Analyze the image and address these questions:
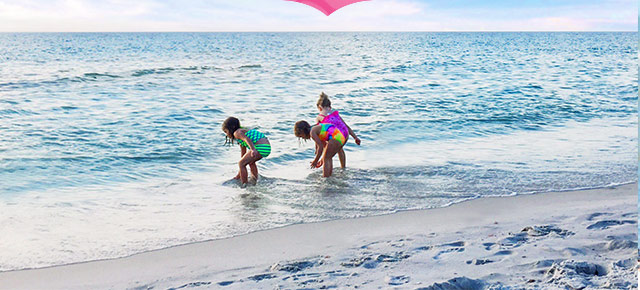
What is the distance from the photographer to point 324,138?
700cm

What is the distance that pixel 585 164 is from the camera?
723 cm

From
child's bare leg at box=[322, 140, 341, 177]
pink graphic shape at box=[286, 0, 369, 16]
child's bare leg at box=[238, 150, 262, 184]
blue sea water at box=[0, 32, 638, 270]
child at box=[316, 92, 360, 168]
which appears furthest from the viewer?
child at box=[316, 92, 360, 168]

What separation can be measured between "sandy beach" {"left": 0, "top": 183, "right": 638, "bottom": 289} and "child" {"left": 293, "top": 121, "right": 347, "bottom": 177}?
1.82 m

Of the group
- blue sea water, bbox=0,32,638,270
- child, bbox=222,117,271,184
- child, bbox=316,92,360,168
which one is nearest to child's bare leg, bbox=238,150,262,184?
child, bbox=222,117,271,184

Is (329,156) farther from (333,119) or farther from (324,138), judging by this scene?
(333,119)

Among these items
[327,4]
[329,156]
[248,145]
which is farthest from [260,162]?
[327,4]

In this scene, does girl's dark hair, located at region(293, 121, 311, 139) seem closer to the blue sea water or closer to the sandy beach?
the blue sea water

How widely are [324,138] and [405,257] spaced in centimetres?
327

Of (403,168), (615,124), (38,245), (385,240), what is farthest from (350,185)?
(615,124)

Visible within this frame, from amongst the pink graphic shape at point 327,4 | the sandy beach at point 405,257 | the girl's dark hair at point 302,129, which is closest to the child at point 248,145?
the girl's dark hair at point 302,129

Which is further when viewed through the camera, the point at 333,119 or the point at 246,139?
the point at 333,119

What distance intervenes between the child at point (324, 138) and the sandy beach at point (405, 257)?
5.96ft

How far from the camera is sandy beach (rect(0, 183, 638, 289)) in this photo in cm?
340

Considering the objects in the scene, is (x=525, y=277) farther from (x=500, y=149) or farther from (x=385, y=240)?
(x=500, y=149)
